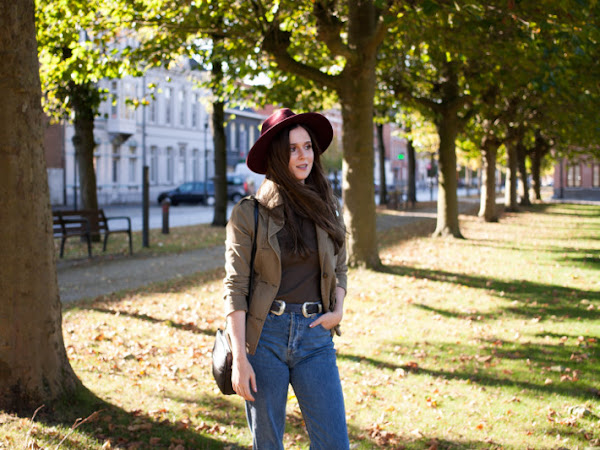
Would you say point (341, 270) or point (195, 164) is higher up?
point (195, 164)

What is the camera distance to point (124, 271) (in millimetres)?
12250

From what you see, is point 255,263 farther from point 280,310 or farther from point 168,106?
point 168,106

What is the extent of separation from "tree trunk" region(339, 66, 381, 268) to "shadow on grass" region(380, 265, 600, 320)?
2.26ft

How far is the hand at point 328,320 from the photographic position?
9.68ft

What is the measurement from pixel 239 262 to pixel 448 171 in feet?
51.5

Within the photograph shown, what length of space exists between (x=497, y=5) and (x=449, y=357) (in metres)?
5.33

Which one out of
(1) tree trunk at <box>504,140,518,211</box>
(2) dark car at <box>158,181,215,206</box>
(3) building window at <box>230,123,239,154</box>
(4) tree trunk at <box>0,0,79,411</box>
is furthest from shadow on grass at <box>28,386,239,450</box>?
(3) building window at <box>230,123,239,154</box>

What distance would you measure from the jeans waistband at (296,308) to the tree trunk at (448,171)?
15.3 m

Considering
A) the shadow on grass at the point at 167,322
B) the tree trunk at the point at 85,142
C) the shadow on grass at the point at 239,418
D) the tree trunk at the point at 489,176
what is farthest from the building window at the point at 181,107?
the shadow on grass at the point at 239,418

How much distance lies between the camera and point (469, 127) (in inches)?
907

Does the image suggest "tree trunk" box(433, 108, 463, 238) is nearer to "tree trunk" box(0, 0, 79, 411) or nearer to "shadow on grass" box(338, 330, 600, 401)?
"shadow on grass" box(338, 330, 600, 401)

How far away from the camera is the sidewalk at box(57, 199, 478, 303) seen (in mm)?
10344

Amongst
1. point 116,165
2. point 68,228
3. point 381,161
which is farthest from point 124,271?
point 116,165

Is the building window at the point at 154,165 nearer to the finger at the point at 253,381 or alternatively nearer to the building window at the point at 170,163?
the building window at the point at 170,163
